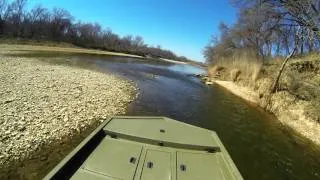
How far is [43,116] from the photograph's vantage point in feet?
32.8

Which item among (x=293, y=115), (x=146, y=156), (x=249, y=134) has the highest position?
(x=146, y=156)

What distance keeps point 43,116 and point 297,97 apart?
54.2 ft

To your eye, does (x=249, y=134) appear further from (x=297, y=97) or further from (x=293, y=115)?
(x=297, y=97)

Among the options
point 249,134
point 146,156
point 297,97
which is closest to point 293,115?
point 297,97

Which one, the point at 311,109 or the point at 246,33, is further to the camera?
the point at 246,33

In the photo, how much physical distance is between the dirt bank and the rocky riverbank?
1040cm

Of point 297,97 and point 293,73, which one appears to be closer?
point 297,97

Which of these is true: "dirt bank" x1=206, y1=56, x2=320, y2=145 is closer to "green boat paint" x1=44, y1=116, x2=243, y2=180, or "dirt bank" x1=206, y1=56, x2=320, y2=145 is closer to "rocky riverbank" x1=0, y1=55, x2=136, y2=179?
"green boat paint" x1=44, y1=116, x2=243, y2=180

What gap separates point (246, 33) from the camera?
40.6 metres

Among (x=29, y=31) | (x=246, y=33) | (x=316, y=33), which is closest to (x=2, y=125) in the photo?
(x=316, y=33)

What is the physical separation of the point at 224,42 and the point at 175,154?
5075 cm

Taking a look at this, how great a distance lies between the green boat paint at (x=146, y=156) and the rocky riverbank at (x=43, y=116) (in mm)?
2081

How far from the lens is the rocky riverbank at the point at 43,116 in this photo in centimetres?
719

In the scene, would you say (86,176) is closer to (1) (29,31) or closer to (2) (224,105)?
(2) (224,105)
